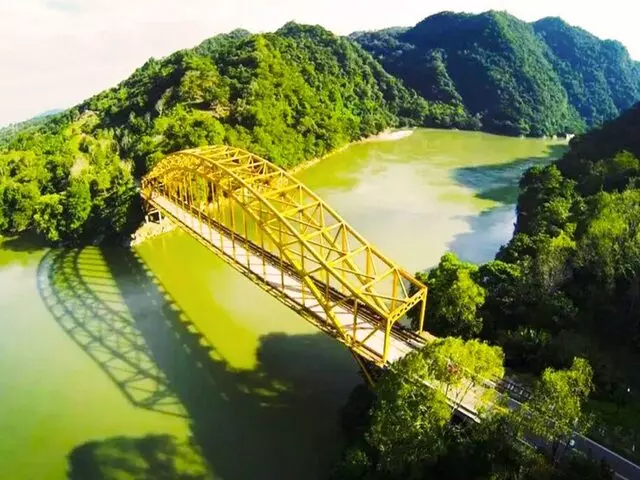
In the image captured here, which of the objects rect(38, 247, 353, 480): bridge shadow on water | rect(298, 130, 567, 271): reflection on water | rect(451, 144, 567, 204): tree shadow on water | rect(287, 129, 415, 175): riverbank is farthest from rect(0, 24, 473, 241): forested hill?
rect(451, 144, 567, 204): tree shadow on water

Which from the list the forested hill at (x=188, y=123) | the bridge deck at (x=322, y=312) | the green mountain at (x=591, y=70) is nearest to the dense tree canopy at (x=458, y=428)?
the bridge deck at (x=322, y=312)

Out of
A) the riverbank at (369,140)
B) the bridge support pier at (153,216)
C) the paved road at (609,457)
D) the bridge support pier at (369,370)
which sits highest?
the riverbank at (369,140)

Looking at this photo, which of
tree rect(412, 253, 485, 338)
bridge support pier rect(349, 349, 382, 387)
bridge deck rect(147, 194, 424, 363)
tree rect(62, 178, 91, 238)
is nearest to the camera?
bridge support pier rect(349, 349, 382, 387)

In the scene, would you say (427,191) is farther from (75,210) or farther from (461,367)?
(461,367)

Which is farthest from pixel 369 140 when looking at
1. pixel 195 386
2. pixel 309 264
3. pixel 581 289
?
pixel 195 386

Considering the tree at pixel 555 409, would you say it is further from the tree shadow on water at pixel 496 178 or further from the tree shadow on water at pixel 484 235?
the tree shadow on water at pixel 496 178

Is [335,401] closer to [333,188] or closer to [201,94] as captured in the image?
[333,188]

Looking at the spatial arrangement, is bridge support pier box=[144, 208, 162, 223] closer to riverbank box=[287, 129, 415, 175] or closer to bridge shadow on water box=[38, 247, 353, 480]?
bridge shadow on water box=[38, 247, 353, 480]
